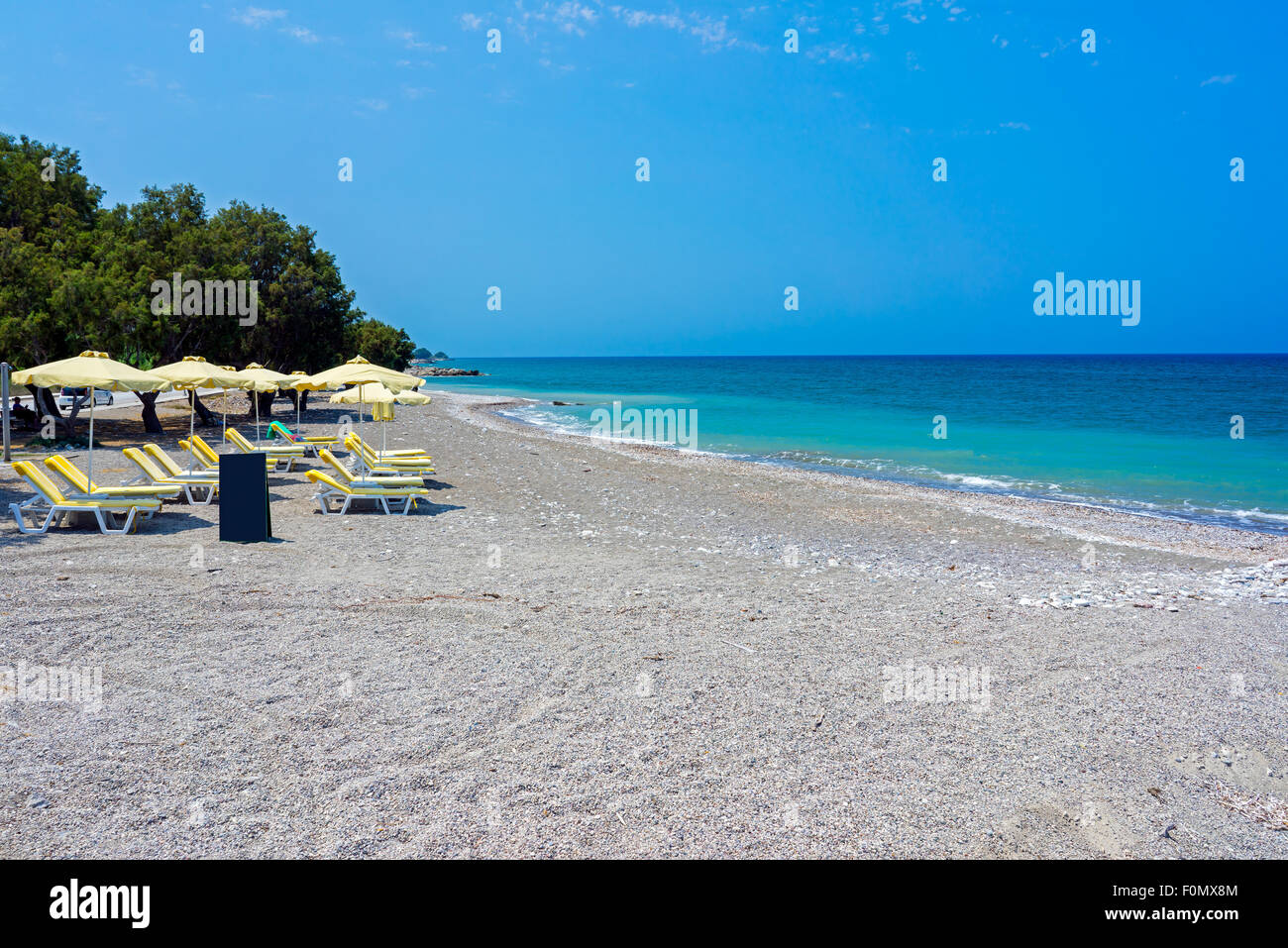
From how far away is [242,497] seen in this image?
9.59m

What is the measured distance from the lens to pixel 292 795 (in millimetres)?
3883

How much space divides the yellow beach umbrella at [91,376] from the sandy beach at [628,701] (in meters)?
2.31

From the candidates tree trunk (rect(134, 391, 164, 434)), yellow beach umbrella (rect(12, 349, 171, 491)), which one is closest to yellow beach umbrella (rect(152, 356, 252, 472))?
yellow beach umbrella (rect(12, 349, 171, 491))

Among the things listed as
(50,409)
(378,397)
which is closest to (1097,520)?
(378,397)

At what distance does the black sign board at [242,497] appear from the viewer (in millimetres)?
9516

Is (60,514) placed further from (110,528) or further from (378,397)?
(378,397)

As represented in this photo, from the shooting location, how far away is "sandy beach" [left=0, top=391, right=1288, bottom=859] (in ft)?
12.3

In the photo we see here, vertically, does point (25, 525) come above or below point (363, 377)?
below

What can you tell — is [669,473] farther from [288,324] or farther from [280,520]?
[288,324]

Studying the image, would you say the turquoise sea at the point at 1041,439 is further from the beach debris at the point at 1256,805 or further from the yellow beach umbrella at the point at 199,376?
the yellow beach umbrella at the point at 199,376

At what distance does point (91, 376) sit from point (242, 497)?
374 centimetres

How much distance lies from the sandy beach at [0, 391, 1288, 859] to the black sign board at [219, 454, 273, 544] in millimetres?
352
